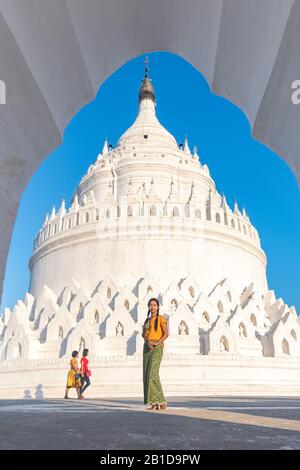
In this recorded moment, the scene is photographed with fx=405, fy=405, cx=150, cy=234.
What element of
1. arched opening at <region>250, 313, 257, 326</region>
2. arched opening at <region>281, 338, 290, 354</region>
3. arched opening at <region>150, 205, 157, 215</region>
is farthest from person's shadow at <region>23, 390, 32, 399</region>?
arched opening at <region>281, 338, 290, 354</region>

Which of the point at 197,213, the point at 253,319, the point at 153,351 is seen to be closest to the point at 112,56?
the point at 153,351

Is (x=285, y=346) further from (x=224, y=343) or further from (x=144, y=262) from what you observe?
(x=144, y=262)

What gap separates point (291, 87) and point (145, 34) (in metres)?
2.15

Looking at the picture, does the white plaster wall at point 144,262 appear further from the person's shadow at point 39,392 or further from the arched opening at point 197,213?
the person's shadow at point 39,392

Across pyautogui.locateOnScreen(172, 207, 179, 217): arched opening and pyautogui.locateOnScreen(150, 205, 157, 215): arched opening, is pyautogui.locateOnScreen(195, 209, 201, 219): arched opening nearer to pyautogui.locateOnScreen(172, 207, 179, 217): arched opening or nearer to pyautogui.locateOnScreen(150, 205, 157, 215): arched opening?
pyautogui.locateOnScreen(172, 207, 179, 217): arched opening

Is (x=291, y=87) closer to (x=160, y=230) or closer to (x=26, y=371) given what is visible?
(x=26, y=371)

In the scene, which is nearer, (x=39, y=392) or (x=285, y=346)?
(x=39, y=392)

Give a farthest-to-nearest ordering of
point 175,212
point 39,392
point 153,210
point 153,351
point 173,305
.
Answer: point 175,212
point 153,210
point 173,305
point 39,392
point 153,351

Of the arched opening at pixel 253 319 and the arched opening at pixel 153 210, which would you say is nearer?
the arched opening at pixel 253 319

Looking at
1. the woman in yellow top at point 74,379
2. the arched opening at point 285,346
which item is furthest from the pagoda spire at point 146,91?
the woman in yellow top at point 74,379

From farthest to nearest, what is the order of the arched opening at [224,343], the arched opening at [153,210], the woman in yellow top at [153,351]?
the arched opening at [153,210]
the arched opening at [224,343]
the woman in yellow top at [153,351]

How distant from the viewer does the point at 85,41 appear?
457 cm

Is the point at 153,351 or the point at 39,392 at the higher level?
the point at 153,351

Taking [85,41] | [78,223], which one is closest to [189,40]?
[85,41]
